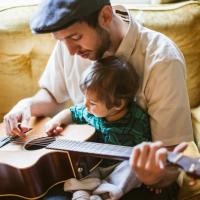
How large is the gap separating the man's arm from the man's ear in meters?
0.45

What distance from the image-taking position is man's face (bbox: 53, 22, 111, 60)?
1160 millimetres

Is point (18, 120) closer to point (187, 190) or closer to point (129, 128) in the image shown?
point (129, 128)

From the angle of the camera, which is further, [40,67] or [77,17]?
[40,67]

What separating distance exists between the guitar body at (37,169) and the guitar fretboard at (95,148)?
0.07 ft

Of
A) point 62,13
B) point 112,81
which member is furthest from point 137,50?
point 62,13

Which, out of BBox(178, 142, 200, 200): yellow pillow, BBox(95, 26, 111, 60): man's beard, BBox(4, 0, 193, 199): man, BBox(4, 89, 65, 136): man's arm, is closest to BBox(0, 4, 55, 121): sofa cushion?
BBox(4, 89, 65, 136): man's arm

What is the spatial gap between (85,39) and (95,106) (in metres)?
0.22

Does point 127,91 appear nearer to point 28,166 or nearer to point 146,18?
point 28,166

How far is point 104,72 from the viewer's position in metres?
1.21

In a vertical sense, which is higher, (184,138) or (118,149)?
(118,149)

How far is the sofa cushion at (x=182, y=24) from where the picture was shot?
160 centimetres

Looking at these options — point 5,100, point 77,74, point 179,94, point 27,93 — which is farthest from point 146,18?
point 5,100

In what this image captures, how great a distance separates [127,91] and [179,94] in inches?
6.5

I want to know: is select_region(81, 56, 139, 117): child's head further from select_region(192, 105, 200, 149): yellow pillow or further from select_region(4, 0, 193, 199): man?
select_region(192, 105, 200, 149): yellow pillow
